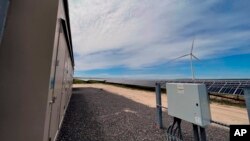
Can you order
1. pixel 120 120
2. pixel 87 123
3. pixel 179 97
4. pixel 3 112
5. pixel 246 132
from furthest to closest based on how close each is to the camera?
pixel 120 120 < pixel 87 123 < pixel 179 97 < pixel 246 132 < pixel 3 112

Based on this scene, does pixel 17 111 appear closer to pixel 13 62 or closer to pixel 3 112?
pixel 3 112

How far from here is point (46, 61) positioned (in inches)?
59.2

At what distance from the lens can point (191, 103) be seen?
86.2 inches

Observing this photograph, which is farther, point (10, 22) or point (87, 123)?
point (87, 123)

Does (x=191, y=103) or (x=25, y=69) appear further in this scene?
(x=191, y=103)

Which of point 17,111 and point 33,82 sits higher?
point 33,82

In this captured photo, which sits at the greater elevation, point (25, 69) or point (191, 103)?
point (25, 69)

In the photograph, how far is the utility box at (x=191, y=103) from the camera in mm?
2038

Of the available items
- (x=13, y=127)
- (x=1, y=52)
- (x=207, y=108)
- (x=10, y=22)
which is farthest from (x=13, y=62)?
(x=207, y=108)

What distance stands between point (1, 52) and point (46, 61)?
393 millimetres

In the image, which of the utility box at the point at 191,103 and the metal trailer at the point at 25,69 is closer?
the metal trailer at the point at 25,69

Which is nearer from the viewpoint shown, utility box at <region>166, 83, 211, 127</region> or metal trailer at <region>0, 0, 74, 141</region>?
metal trailer at <region>0, 0, 74, 141</region>

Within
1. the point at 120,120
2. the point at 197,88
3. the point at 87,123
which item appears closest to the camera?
the point at 197,88

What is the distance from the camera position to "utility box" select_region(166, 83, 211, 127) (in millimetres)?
2038
